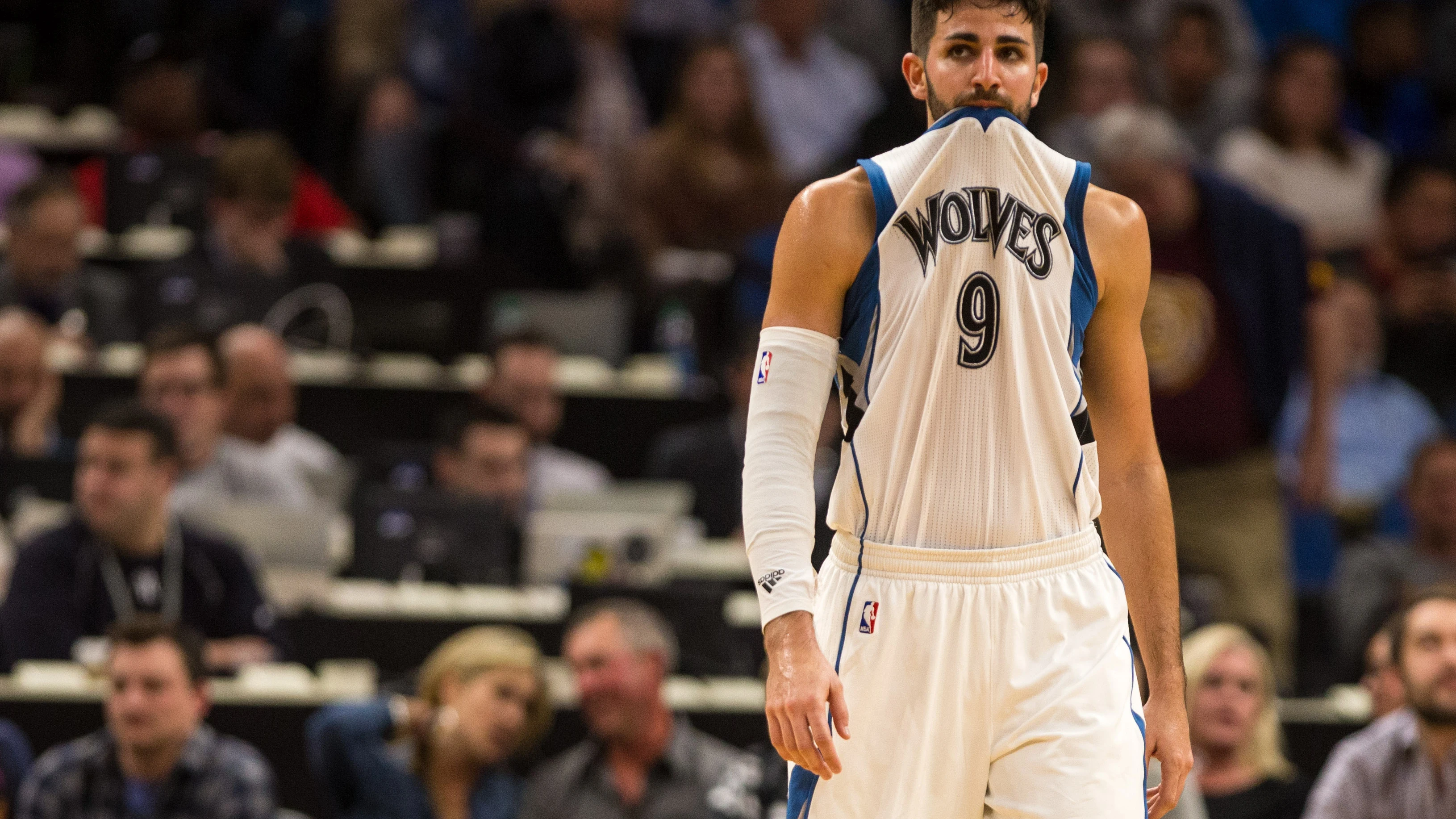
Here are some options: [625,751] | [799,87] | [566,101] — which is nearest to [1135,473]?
[625,751]

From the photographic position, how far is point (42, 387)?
7723 millimetres

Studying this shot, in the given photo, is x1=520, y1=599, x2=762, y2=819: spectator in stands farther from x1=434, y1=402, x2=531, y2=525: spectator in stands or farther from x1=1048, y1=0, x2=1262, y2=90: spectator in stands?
x1=1048, y1=0, x2=1262, y2=90: spectator in stands

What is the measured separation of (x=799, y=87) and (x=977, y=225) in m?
7.51

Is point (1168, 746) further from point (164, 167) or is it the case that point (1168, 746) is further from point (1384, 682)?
point (164, 167)

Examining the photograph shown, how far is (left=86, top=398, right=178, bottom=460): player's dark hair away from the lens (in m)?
6.56

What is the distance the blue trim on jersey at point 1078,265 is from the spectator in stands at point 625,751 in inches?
125

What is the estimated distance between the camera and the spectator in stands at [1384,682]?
5.97 meters

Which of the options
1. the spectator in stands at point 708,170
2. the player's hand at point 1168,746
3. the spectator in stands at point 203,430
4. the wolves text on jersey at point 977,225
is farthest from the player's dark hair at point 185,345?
the player's hand at point 1168,746

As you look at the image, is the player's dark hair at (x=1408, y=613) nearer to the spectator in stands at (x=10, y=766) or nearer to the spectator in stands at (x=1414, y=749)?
the spectator in stands at (x=1414, y=749)

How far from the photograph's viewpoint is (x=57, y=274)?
8625mm

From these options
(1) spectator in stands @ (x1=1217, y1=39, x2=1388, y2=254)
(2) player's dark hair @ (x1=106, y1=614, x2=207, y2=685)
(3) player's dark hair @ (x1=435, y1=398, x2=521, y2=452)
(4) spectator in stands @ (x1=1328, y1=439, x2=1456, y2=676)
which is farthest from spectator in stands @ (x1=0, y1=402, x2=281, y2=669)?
(1) spectator in stands @ (x1=1217, y1=39, x2=1388, y2=254)

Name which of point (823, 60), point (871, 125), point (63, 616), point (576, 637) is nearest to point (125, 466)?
point (63, 616)

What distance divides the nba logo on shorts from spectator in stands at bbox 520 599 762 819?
10.0 feet

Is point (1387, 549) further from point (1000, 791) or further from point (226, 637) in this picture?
point (1000, 791)
